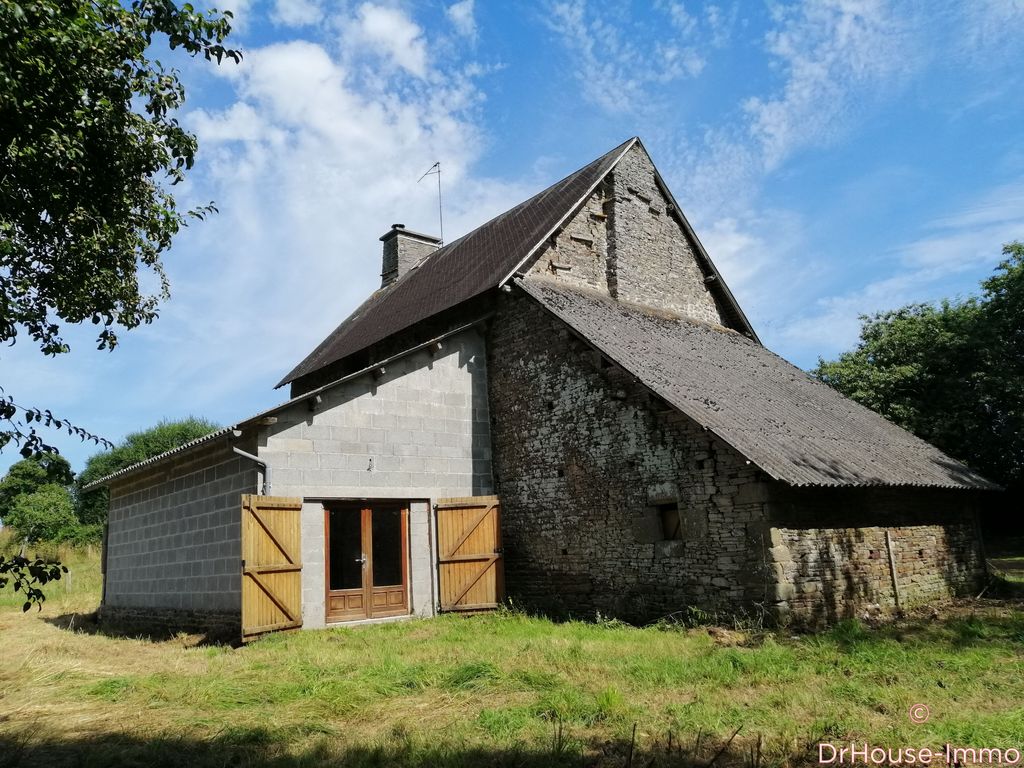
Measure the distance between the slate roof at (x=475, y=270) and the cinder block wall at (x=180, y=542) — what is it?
16.6 ft

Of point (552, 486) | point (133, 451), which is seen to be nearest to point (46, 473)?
point (552, 486)

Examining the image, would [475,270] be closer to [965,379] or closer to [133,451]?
[965,379]

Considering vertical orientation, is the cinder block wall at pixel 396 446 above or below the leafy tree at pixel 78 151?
below

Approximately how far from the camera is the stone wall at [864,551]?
9.11 m

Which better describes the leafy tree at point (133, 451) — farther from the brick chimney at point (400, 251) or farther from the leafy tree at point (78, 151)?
the leafy tree at point (78, 151)

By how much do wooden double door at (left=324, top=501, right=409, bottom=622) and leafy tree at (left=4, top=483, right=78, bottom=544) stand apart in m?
23.4

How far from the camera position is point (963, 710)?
5602 millimetres

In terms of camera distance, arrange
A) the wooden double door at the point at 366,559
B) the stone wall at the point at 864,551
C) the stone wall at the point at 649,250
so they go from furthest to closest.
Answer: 1. the stone wall at the point at 649,250
2. the wooden double door at the point at 366,559
3. the stone wall at the point at 864,551

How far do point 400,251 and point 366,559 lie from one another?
13.7 m

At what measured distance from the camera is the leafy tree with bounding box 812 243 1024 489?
905 inches

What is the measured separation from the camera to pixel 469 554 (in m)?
12.0

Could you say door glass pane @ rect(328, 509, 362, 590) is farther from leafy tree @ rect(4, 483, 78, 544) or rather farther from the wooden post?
leafy tree @ rect(4, 483, 78, 544)

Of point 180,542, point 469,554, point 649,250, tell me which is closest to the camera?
point 469,554

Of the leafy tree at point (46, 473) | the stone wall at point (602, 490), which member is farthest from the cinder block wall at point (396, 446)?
the leafy tree at point (46, 473)
